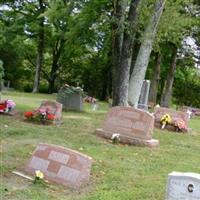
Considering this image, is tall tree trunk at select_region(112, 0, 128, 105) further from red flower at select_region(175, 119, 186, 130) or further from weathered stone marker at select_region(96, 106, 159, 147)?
weathered stone marker at select_region(96, 106, 159, 147)

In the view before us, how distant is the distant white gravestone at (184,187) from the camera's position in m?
5.00

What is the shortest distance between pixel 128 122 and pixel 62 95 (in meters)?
6.11

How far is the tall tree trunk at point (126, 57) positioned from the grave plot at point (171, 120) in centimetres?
159

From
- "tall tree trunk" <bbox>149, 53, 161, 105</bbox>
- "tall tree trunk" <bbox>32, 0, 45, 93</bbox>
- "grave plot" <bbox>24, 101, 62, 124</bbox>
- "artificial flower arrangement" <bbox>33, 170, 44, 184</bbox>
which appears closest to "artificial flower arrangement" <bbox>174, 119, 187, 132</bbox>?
"grave plot" <bbox>24, 101, 62, 124</bbox>

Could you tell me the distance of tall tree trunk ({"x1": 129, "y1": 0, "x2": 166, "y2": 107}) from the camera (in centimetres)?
1485

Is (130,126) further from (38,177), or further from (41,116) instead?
(38,177)

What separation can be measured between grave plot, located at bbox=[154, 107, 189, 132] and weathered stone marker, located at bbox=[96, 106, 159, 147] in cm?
373

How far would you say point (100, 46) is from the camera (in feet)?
114

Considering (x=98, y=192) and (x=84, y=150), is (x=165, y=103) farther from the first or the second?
(x=98, y=192)

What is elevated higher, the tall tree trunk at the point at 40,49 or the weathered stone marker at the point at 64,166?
the tall tree trunk at the point at 40,49

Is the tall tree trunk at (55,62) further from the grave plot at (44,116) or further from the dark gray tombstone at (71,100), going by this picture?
the grave plot at (44,116)

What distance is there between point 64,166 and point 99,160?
177 cm

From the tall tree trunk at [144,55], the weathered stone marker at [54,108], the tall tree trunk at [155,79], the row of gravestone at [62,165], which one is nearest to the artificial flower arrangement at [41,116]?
the weathered stone marker at [54,108]

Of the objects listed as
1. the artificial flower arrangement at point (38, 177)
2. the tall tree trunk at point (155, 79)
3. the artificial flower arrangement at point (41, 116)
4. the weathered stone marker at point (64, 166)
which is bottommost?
the artificial flower arrangement at point (38, 177)
